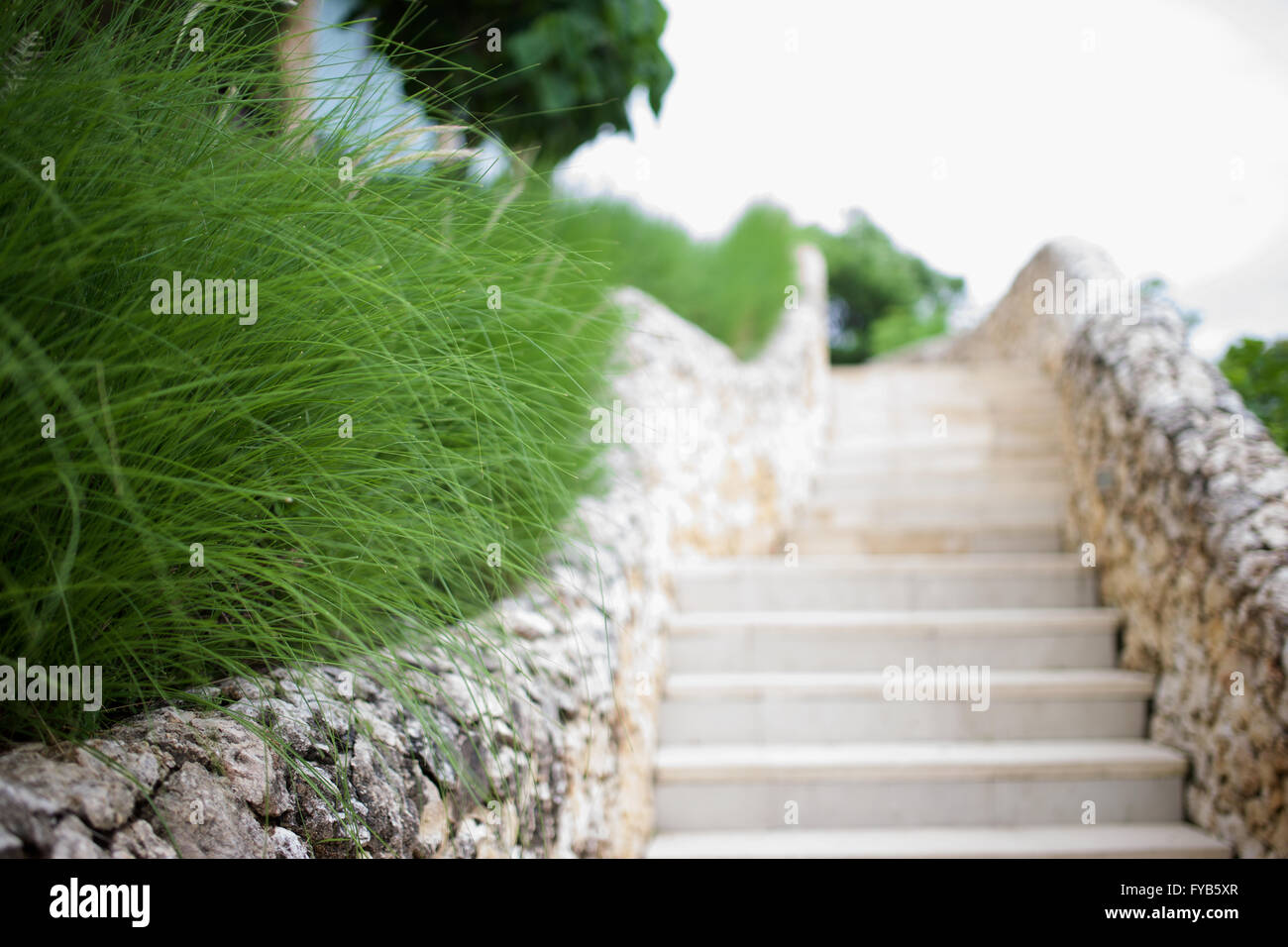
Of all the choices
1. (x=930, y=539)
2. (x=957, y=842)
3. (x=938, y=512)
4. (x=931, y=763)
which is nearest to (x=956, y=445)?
(x=938, y=512)

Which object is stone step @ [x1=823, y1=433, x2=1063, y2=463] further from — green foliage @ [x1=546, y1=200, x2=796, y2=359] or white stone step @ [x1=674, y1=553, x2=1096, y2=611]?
white stone step @ [x1=674, y1=553, x2=1096, y2=611]

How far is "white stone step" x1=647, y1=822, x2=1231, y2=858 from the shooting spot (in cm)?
199

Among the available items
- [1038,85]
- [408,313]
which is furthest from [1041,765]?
[1038,85]

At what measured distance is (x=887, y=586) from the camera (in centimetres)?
300

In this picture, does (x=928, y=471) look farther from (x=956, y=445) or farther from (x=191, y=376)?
(x=191, y=376)

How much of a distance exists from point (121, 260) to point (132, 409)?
187 millimetres

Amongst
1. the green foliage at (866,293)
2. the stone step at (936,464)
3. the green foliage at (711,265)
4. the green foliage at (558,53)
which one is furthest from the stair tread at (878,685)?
the green foliage at (866,293)

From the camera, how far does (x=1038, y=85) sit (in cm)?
311

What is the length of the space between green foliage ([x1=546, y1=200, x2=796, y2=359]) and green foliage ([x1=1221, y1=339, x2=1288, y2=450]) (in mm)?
2490

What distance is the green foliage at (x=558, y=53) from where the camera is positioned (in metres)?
2.44

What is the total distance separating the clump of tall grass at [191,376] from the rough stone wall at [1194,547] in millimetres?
1939

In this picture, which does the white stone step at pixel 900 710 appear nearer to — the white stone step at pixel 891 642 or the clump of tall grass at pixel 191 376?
the white stone step at pixel 891 642

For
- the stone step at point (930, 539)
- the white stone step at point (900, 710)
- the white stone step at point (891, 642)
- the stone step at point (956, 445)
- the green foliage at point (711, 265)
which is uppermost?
the green foliage at point (711, 265)

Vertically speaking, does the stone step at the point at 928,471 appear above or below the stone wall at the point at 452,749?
above
